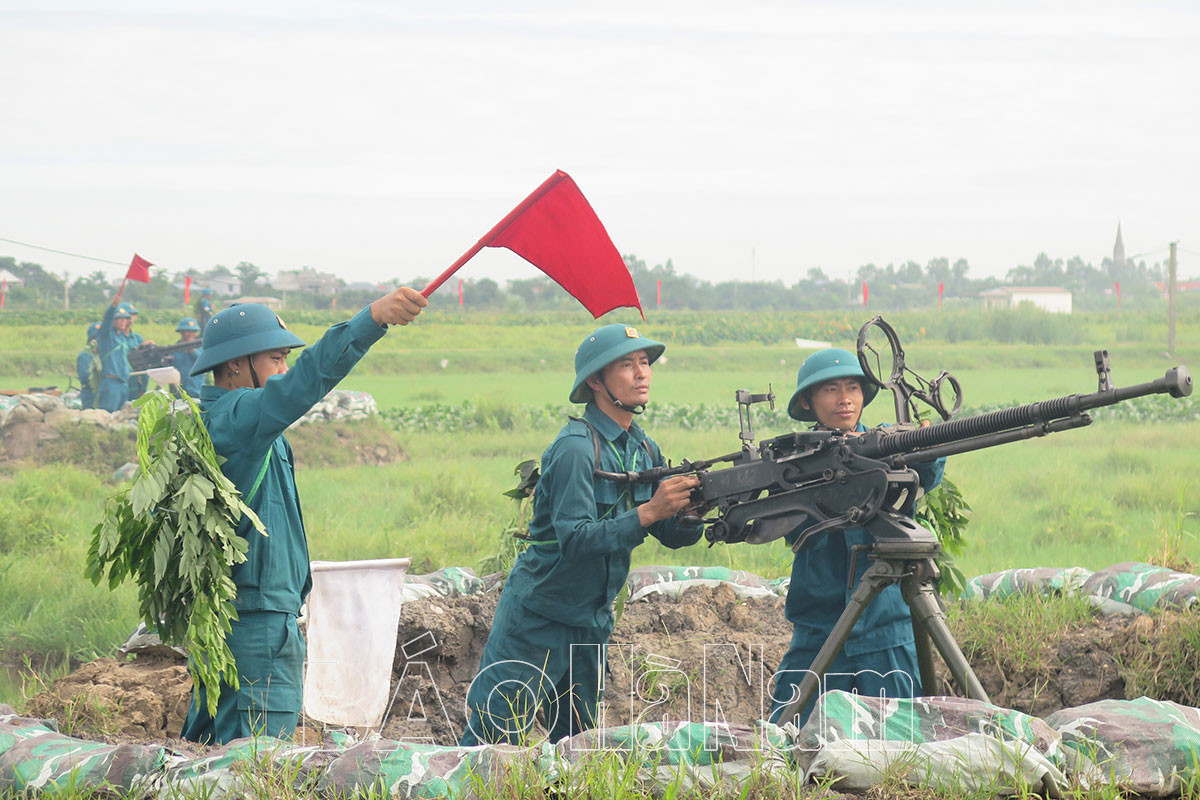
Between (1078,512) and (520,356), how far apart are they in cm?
2300

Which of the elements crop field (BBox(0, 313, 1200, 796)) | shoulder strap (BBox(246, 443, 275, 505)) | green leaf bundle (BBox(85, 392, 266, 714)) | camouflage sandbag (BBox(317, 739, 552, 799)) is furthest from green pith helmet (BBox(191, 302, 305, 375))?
crop field (BBox(0, 313, 1200, 796))

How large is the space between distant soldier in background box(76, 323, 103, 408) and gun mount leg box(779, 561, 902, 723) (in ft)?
47.3

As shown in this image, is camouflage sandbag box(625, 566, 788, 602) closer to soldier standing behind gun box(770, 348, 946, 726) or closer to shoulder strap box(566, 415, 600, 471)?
soldier standing behind gun box(770, 348, 946, 726)

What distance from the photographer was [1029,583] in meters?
6.34

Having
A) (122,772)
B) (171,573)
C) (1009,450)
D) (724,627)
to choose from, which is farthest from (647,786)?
(1009,450)

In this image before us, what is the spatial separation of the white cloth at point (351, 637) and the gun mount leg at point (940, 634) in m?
2.00

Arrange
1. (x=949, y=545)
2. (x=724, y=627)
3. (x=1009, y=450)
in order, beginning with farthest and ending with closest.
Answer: (x=1009, y=450) < (x=724, y=627) < (x=949, y=545)

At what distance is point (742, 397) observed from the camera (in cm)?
448

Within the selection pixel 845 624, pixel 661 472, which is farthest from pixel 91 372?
pixel 845 624

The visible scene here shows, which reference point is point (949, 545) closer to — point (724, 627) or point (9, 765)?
point (724, 627)

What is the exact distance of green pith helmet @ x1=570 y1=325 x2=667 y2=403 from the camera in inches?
182

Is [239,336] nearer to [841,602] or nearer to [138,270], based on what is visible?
[841,602]

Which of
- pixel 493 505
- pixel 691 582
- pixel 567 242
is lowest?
pixel 493 505

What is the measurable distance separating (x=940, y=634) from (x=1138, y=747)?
2.48 feet
